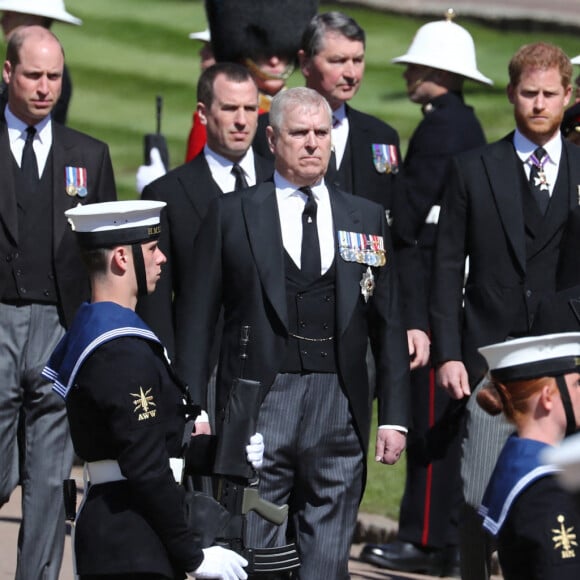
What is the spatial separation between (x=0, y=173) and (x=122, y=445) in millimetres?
2276

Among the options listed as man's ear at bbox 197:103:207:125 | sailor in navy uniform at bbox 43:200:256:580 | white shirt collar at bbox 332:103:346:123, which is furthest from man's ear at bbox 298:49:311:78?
sailor in navy uniform at bbox 43:200:256:580

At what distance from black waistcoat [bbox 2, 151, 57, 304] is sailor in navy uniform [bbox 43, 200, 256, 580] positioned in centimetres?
171

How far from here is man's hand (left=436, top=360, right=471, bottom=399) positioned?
6.80m

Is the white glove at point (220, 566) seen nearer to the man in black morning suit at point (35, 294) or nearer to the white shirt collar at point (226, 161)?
the man in black morning suit at point (35, 294)

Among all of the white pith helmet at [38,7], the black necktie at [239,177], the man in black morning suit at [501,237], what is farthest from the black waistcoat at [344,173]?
the white pith helmet at [38,7]

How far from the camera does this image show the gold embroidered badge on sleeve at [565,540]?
443cm

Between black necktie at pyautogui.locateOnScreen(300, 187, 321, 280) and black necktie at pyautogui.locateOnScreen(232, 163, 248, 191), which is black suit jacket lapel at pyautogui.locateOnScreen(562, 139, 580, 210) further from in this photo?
black necktie at pyautogui.locateOnScreen(232, 163, 248, 191)

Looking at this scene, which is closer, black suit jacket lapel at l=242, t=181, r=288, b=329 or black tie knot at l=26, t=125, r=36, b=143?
black suit jacket lapel at l=242, t=181, r=288, b=329

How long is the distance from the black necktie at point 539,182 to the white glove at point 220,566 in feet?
7.27

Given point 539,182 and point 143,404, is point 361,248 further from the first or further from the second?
point 143,404

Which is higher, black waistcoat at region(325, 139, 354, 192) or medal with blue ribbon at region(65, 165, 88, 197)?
black waistcoat at region(325, 139, 354, 192)

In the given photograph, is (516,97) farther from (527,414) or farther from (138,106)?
(138,106)

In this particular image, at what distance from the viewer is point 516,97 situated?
22.6 feet

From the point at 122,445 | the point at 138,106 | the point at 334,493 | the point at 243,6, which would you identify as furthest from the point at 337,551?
the point at 138,106
